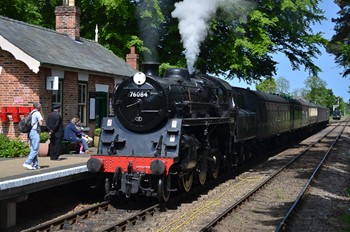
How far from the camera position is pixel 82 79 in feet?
48.2

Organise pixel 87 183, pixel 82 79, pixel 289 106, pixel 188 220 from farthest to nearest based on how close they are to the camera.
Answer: pixel 289 106 < pixel 82 79 < pixel 87 183 < pixel 188 220

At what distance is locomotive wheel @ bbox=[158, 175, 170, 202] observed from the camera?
8.53 metres

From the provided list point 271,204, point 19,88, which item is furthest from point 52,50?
point 271,204

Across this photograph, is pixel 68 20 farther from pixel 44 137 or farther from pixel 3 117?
pixel 44 137

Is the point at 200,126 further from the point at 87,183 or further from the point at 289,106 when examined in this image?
the point at 289,106

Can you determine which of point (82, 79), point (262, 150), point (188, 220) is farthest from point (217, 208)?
point (262, 150)

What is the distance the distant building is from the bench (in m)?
0.91

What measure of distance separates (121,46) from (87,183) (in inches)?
530

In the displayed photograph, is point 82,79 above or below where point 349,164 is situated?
above

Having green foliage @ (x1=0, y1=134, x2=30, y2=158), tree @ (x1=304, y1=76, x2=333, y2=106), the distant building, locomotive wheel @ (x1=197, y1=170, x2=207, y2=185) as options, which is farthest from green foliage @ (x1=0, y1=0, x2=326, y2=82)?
tree @ (x1=304, y1=76, x2=333, y2=106)

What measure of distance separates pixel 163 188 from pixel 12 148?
545 centimetres

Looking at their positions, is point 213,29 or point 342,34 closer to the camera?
point 213,29

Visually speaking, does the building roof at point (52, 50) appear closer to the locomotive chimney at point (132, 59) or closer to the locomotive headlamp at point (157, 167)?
the locomotive chimney at point (132, 59)

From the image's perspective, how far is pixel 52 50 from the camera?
566 inches
